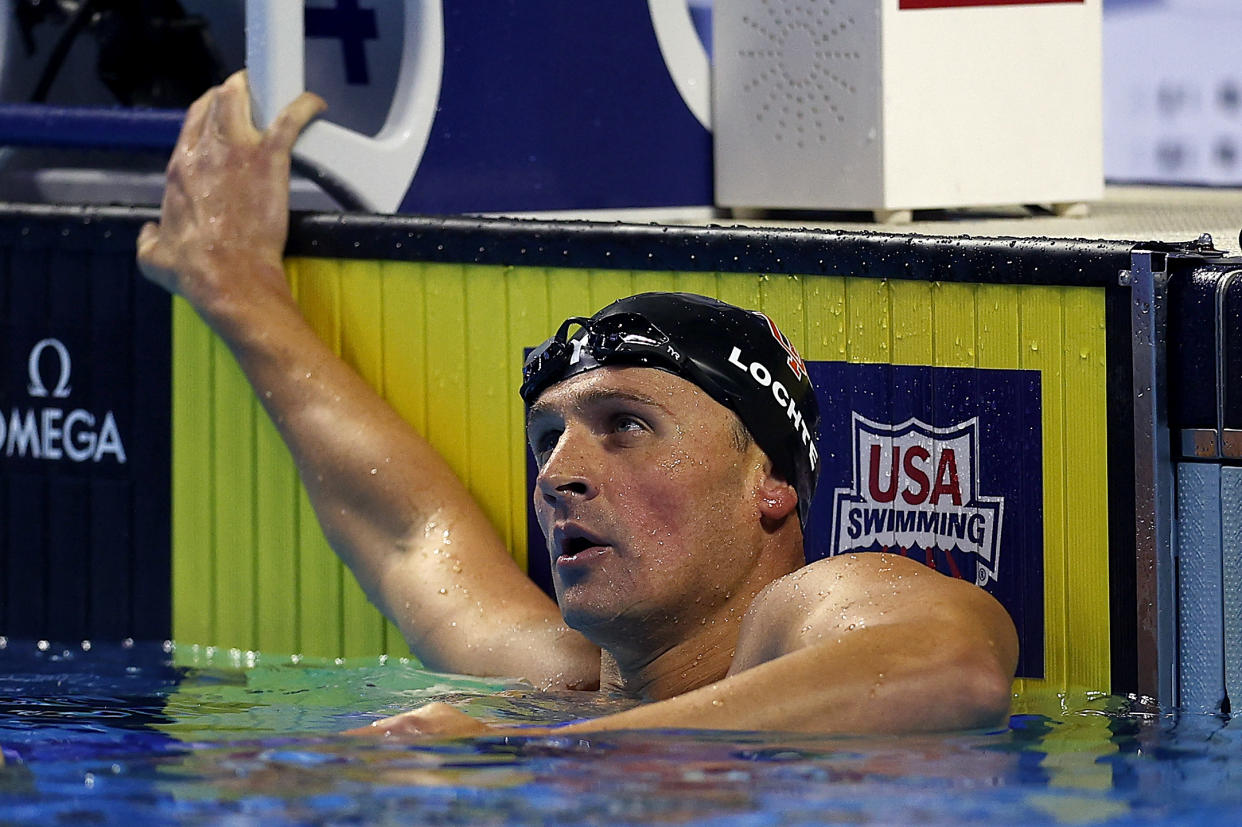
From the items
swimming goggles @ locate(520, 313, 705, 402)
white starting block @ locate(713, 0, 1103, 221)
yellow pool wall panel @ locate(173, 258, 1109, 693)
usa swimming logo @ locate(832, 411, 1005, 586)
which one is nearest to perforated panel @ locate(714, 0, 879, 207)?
white starting block @ locate(713, 0, 1103, 221)

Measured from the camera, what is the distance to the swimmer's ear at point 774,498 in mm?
2578

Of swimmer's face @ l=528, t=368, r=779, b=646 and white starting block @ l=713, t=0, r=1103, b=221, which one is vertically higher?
white starting block @ l=713, t=0, r=1103, b=221

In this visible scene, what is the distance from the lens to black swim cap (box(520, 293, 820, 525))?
8.43 ft

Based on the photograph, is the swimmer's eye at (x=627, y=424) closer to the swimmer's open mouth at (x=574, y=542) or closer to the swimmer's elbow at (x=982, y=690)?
the swimmer's open mouth at (x=574, y=542)

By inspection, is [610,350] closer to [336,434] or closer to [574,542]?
[574,542]

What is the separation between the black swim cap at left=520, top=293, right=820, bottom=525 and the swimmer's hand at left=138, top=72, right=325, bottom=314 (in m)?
0.87

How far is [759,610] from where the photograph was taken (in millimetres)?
2434

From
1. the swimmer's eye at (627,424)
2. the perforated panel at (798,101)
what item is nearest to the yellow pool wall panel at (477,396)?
the swimmer's eye at (627,424)

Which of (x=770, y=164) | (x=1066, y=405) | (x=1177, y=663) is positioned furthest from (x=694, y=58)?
(x=1177, y=663)

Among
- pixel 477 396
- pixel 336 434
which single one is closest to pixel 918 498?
pixel 477 396

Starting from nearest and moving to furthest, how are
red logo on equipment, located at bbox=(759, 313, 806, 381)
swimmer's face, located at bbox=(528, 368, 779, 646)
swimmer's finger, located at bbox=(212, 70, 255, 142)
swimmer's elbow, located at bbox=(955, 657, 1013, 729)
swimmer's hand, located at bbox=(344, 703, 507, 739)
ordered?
swimmer's elbow, located at bbox=(955, 657, 1013, 729)
swimmer's hand, located at bbox=(344, 703, 507, 739)
swimmer's face, located at bbox=(528, 368, 779, 646)
red logo on equipment, located at bbox=(759, 313, 806, 381)
swimmer's finger, located at bbox=(212, 70, 255, 142)

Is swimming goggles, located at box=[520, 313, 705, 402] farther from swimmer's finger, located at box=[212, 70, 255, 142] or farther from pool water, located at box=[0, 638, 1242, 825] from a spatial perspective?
swimmer's finger, located at box=[212, 70, 255, 142]

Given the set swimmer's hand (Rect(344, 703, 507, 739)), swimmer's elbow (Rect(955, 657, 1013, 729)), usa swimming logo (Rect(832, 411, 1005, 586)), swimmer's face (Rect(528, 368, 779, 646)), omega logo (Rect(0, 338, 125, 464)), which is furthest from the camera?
omega logo (Rect(0, 338, 125, 464))

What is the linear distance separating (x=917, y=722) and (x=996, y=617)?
9.3 inches
